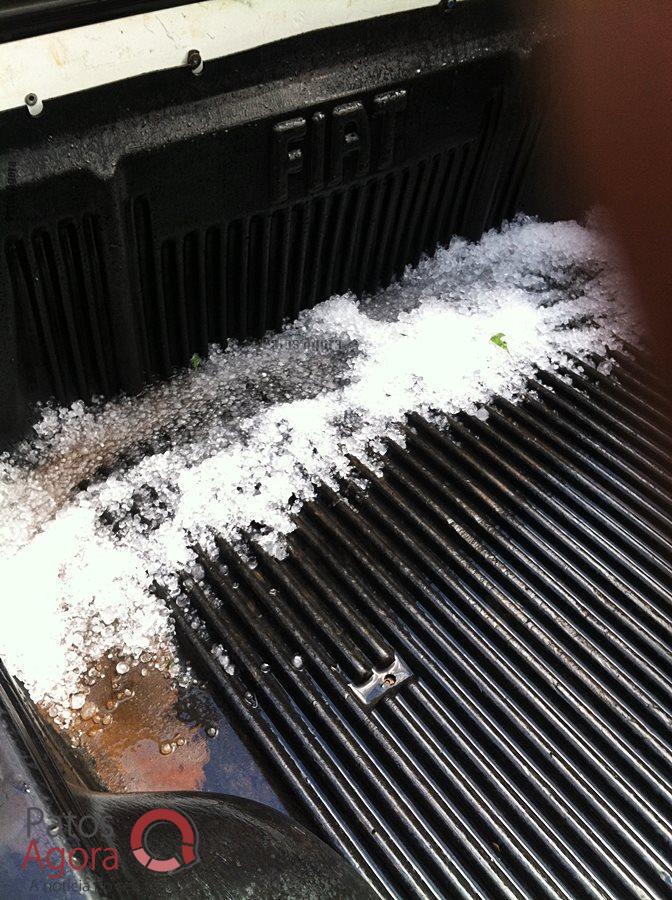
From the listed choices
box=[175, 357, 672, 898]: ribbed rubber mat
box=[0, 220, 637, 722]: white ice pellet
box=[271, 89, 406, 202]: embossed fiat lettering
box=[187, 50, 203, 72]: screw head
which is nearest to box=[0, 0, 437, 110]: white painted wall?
box=[187, 50, 203, 72]: screw head

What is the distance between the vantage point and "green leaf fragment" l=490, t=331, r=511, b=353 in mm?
1720

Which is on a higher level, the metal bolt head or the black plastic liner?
the metal bolt head

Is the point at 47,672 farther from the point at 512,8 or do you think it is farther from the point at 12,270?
the point at 512,8

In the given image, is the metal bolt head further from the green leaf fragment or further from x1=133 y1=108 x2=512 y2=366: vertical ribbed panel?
the green leaf fragment

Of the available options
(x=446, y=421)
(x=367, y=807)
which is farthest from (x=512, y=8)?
(x=367, y=807)

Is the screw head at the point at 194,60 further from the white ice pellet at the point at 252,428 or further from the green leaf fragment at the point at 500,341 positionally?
the green leaf fragment at the point at 500,341

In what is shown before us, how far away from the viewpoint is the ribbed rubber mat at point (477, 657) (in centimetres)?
108

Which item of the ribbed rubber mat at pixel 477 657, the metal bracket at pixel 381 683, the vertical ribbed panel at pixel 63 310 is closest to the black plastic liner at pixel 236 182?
the vertical ribbed panel at pixel 63 310

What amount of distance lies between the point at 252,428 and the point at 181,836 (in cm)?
83

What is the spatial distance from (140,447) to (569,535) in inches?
31.8

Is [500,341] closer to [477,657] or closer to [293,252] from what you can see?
[293,252]

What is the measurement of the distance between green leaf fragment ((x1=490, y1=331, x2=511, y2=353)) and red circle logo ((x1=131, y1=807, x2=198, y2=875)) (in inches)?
46.1

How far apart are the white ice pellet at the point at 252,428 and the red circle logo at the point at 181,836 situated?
0.33 meters

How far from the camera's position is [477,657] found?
1.25 meters
